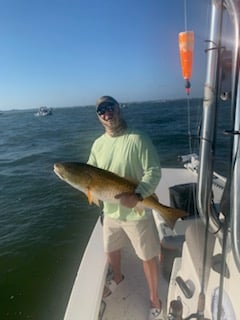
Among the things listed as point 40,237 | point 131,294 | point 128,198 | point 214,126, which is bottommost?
point 40,237

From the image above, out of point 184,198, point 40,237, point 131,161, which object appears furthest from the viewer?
point 40,237

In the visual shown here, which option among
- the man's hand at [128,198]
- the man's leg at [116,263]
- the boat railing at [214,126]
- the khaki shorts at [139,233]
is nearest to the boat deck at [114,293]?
the man's leg at [116,263]

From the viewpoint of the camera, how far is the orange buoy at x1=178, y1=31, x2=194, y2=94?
264 cm

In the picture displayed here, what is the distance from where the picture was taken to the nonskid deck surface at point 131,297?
3.43m

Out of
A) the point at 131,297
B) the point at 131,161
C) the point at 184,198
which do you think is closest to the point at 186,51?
the point at 131,161

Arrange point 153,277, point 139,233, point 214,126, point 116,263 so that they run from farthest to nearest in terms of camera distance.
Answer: point 116,263
point 153,277
point 139,233
point 214,126

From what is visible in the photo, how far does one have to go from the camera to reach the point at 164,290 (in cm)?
367

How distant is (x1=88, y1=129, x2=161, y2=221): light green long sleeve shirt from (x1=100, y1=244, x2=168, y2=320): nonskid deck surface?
121 centimetres

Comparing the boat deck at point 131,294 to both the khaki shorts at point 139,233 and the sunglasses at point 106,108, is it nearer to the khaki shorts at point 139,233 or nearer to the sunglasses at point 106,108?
the khaki shorts at point 139,233

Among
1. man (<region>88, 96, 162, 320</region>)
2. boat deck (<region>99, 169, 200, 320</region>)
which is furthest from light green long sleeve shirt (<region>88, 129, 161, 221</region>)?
boat deck (<region>99, 169, 200, 320</region>)

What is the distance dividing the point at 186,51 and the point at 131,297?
8.98 ft

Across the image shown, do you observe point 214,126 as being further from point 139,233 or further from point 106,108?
point 139,233

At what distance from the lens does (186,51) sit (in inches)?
105

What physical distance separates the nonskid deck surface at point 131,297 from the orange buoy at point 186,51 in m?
2.44
